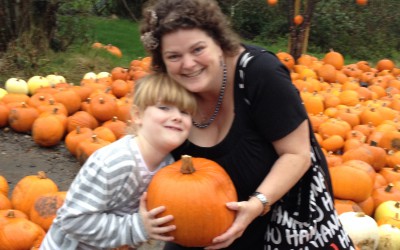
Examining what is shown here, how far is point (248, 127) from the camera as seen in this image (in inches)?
85.0

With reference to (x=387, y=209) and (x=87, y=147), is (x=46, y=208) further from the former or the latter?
(x=387, y=209)

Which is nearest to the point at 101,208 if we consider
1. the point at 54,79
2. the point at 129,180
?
the point at 129,180

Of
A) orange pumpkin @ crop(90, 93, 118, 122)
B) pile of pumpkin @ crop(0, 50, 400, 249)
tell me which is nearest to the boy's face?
pile of pumpkin @ crop(0, 50, 400, 249)

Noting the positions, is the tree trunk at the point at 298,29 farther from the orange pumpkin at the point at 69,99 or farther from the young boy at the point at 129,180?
the young boy at the point at 129,180

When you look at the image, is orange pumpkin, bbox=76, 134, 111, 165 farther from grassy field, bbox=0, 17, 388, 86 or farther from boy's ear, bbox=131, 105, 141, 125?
grassy field, bbox=0, 17, 388, 86

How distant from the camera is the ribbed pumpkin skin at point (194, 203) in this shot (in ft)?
6.60

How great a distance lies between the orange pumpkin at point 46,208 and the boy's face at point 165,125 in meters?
1.33

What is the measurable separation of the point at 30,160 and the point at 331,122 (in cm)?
276

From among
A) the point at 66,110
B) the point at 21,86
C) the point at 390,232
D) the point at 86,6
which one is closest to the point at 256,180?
the point at 390,232

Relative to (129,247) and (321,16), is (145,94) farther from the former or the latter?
(321,16)

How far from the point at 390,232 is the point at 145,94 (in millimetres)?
2122

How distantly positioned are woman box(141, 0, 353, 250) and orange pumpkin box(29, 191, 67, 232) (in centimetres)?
126

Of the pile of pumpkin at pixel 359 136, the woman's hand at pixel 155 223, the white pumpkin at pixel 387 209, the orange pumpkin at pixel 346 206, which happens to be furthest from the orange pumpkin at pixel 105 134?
the woman's hand at pixel 155 223

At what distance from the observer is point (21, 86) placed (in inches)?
219
